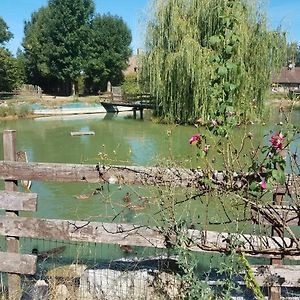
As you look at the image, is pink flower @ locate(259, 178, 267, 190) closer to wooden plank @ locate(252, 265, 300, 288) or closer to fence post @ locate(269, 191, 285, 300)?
fence post @ locate(269, 191, 285, 300)

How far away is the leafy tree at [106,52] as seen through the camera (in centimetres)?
4891

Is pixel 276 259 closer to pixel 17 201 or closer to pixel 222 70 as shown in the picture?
pixel 222 70

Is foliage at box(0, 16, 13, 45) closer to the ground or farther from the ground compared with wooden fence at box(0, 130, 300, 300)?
farther from the ground

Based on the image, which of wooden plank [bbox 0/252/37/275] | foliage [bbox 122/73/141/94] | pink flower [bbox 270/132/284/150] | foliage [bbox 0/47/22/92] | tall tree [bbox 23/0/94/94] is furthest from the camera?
tall tree [bbox 23/0/94/94]

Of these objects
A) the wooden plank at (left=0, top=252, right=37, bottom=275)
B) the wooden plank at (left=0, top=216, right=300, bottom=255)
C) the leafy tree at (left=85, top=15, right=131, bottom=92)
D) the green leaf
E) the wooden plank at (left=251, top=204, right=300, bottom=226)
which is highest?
the leafy tree at (left=85, top=15, right=131, bottom=92)

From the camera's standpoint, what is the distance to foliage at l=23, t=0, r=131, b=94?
4716 cm

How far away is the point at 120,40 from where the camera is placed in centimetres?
5141

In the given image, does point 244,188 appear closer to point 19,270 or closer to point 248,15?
point 19,270

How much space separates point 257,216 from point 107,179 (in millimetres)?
Answer: 1219

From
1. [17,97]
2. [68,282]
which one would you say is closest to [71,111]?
[17,97]

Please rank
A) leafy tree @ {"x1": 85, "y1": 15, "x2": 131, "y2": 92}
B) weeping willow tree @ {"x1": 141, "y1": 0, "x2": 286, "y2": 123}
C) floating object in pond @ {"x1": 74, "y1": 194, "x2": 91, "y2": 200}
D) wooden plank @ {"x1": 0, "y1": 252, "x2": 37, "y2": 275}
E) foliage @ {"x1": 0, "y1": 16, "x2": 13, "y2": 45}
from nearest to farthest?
wooden plank @ {"x1": 0, "y1": 252, "x2": 37, "y2": 275} → floating object in pond @ {"x1": 74, "y1": 194, "x2": 91, "y2": 200} → weeping willow tree @ {"x1": 141, "y1": 0, "x2": 286, "y2": 123} → leafy tree @ {"x1": 85, "y1": 15, "x2": 131, "y2": 92} → foliage @ {"x1": 0, "y1": 16, "x2": 13, "y2": 45}

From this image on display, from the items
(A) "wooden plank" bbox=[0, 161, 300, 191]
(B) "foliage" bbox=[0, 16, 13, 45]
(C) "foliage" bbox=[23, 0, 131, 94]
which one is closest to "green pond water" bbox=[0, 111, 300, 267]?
(A) "wooden plank" bbox=[0, 161, 300, 191]

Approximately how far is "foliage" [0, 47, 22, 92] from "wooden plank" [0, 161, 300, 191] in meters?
41.4

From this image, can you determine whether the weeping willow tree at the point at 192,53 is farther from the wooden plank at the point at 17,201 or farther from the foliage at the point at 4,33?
the foliage at the point at 4,33
